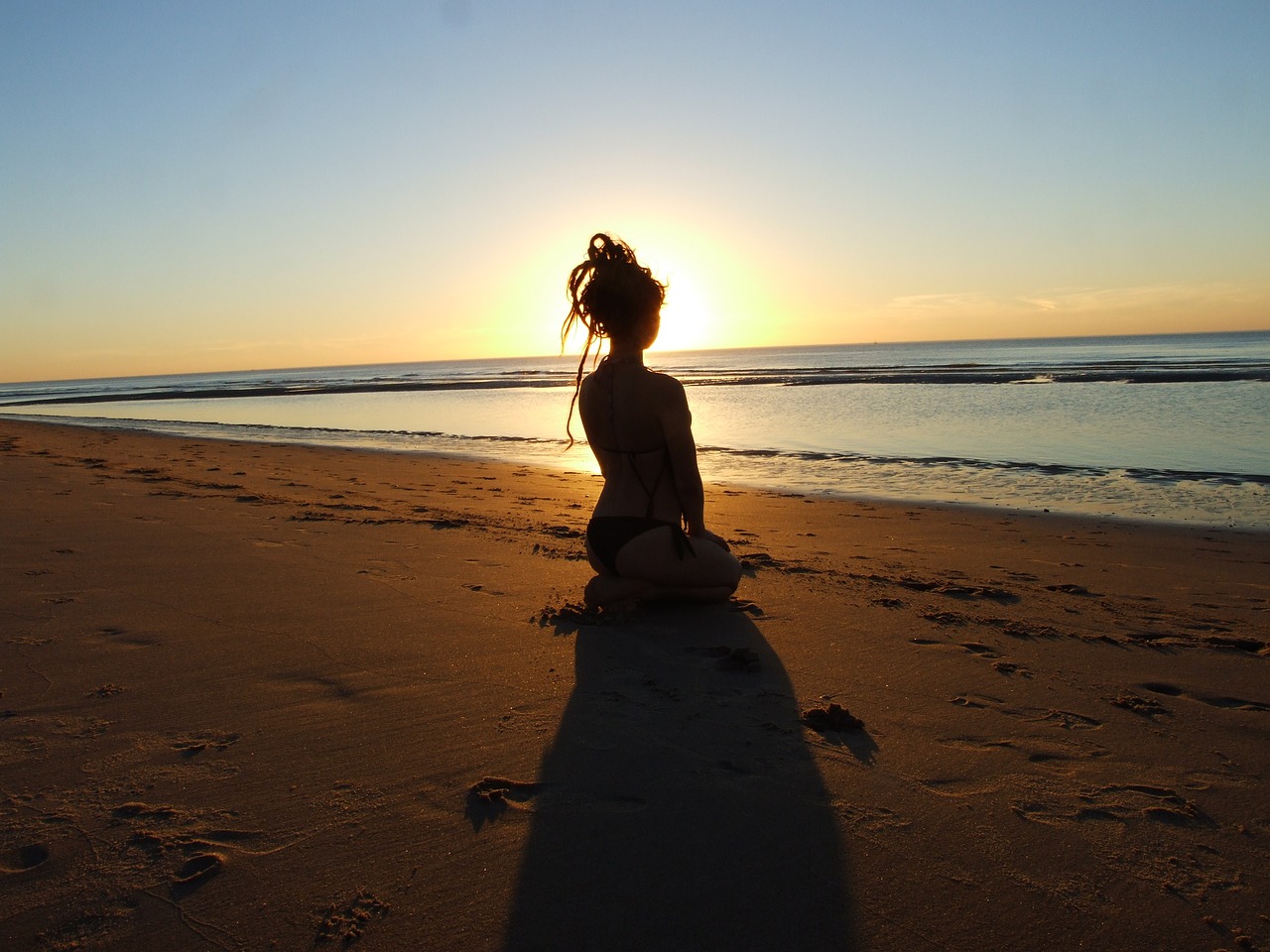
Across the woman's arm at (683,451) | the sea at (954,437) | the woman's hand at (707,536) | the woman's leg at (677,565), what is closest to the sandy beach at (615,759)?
the woman's leg at (677,565)

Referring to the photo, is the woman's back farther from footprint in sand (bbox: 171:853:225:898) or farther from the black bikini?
footprint in sand (bbox: 171:853:225:898)

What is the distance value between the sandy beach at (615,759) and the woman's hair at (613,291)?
1.50m

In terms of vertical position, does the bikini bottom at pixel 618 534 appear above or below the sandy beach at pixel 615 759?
above

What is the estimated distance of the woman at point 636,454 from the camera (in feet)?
13.0

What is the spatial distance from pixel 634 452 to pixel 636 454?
15 mm

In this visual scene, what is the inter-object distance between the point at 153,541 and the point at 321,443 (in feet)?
43.5

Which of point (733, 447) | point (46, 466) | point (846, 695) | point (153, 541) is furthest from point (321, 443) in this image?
point (846, 695)

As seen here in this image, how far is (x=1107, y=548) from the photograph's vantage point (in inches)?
267

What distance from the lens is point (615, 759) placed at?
2.66m

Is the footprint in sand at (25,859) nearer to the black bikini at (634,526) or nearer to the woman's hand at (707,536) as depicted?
the black bikini at (634,526)

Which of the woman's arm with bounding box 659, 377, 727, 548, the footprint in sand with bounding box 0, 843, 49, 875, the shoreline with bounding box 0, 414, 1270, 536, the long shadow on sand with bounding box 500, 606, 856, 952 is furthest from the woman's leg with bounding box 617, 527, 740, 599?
the shoreline with bounding box 0, 414, 1270, 536

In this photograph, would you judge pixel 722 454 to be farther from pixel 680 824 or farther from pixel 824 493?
pixel 680 824

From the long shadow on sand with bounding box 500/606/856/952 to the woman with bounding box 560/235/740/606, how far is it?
85cm

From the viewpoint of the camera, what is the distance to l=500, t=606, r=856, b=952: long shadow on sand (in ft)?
6.14
